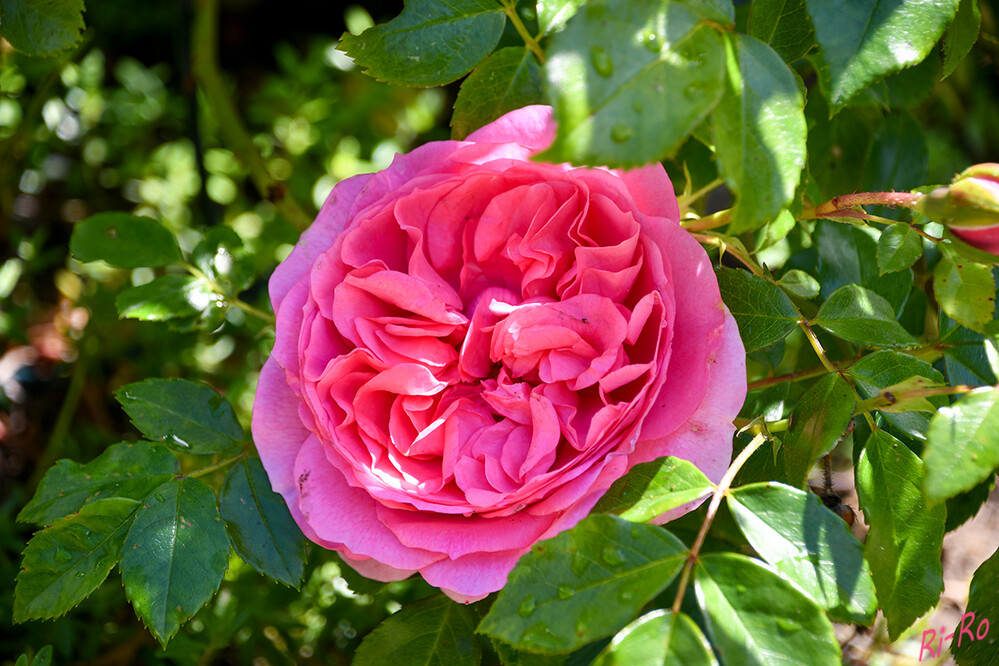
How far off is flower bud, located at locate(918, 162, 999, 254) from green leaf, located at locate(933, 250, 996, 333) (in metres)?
0.06

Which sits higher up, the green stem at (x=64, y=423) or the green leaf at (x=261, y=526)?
the green leaf at (x=261, y=526)

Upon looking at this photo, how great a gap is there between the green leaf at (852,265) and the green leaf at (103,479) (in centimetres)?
76

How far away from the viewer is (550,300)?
0.72 metres

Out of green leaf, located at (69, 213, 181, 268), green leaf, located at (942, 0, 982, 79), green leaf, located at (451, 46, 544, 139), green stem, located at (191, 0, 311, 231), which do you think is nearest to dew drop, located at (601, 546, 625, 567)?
green leaf, located at (451, 46, 544, 139)

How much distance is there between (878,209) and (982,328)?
418 mm

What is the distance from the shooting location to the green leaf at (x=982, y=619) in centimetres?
72

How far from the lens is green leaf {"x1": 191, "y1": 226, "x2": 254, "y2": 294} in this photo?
3.29ft

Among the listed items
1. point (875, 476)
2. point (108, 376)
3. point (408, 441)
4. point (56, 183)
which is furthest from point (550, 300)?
point (56, 183)

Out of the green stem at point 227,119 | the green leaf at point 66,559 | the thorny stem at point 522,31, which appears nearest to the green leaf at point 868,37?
the thorny stem at point 522,31

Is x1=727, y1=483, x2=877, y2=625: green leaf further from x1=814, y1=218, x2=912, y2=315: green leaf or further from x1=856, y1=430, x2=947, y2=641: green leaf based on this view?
x1=814, y1=218, x2=912, y2=315: green leaf

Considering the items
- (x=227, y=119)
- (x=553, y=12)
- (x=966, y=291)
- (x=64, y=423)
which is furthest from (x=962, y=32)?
(x=64, y=423)

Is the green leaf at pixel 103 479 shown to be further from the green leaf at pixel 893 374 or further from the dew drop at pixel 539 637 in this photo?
the green leaf at pixel 893 374

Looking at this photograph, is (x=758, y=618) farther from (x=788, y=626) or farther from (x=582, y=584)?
(x=582, y=584)

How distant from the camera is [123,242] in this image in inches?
38.4
